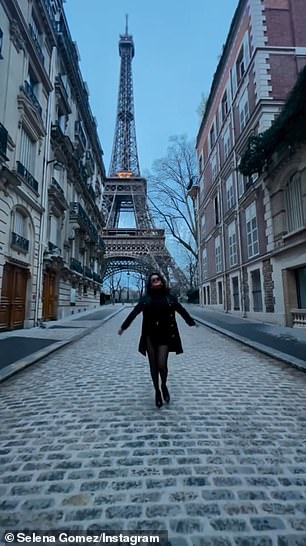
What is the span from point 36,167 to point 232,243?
40.9ft

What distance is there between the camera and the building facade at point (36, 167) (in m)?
10.4

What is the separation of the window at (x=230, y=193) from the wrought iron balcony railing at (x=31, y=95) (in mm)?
12044

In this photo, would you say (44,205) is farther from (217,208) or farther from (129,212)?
(129,212)

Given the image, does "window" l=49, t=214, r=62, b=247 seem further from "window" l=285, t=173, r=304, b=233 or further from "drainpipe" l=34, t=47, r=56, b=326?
"window" l=285, t=173, r=304, b=233

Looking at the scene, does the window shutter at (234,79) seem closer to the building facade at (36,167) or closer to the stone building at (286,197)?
the stone building at (286,197)

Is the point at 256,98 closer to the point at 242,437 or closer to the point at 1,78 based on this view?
the point at 1,78

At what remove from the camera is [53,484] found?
2.05m

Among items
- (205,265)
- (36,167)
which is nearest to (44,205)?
(36,167)

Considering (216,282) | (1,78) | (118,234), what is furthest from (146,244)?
(1,78)

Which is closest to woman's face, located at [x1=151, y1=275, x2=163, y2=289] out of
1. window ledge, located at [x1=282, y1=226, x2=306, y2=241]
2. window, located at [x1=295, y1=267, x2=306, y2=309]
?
window ledge, located at [x1=282, y1=226, x2=306, y2=241]

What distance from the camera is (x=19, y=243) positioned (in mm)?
11383

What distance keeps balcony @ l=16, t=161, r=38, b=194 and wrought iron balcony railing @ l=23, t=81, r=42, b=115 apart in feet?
10.2

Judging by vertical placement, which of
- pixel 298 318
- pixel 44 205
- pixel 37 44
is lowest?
pixel 298 318

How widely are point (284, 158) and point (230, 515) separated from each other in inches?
484
